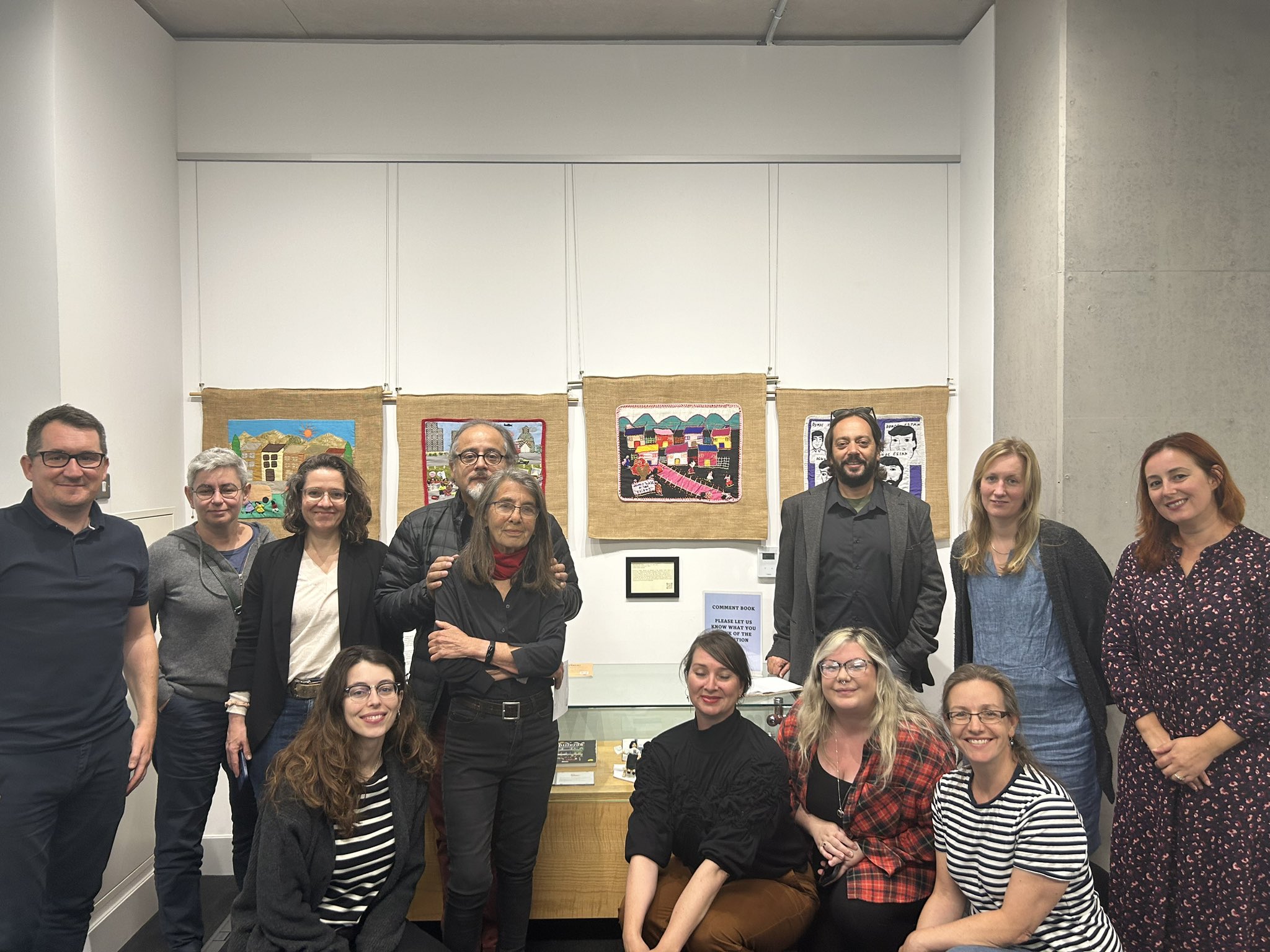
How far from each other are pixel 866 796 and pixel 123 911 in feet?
9.14

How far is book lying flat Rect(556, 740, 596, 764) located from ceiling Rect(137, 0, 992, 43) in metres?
3.10

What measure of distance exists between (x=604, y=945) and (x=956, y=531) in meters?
2.47

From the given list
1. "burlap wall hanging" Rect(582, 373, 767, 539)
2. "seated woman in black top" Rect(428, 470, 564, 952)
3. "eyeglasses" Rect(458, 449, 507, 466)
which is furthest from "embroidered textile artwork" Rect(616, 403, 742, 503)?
"seated woman in black top" Rect(428, 470, 564, 952)

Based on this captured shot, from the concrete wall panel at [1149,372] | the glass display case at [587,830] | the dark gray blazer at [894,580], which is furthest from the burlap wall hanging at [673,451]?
the concrete wall panel at [1149,372]

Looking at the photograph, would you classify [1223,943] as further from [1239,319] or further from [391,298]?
[391,298]

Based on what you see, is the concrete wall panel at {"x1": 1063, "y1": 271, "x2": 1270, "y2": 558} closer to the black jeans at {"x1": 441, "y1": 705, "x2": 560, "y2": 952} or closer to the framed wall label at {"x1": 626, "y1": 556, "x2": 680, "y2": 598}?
the framed wall label at {"x1": 626, "y1": 556, "x2": 680, "y2": 598}

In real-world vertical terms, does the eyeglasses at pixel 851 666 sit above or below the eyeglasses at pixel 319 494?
below

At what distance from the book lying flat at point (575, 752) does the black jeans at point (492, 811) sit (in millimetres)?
335

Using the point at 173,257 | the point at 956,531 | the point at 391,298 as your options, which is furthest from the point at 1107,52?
the point at 173,257

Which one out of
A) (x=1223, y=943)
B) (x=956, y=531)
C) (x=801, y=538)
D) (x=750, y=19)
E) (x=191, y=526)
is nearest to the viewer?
(x=1223, y=943)

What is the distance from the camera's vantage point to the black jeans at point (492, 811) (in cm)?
264

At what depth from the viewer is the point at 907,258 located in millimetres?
4359

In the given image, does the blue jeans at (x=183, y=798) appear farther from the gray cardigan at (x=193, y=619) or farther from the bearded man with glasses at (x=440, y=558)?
the bearded man with glasses at (x=440, y=558)

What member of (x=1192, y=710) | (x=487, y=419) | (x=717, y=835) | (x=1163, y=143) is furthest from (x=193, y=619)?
(x=1163, y=143)
